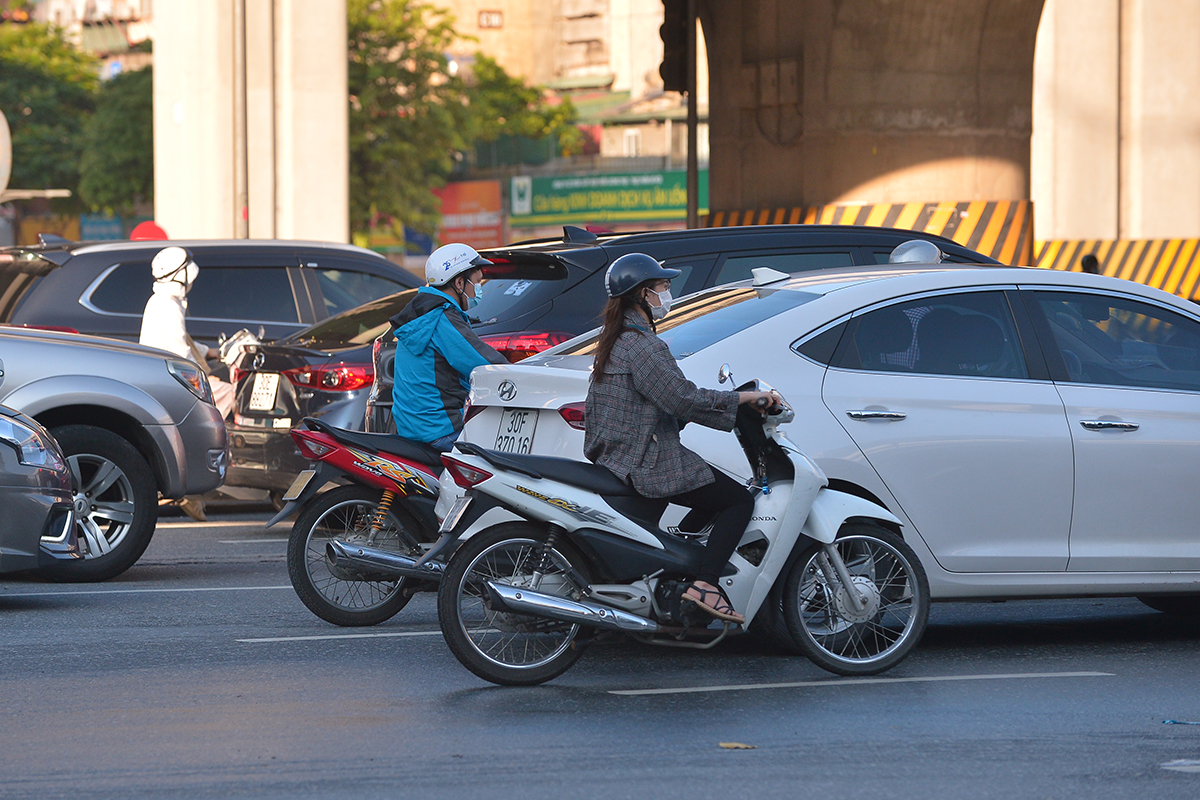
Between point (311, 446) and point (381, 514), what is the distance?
0.44 m

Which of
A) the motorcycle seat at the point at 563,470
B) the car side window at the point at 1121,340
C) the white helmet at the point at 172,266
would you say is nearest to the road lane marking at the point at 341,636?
the motorcycle seat at the point at 563,470

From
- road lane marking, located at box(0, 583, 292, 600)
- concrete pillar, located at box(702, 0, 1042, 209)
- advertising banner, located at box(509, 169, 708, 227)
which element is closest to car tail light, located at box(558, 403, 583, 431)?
Answer: road lane marking, located at box(0, 583, 292, 600)

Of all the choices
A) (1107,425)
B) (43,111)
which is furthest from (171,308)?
(43,111)

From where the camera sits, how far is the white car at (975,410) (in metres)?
6.85

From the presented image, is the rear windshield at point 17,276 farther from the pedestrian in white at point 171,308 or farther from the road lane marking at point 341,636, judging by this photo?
the road lane marking at point 341,636

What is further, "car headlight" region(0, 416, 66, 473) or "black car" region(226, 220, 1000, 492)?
"black car" region(226, 220, 1000, 492)

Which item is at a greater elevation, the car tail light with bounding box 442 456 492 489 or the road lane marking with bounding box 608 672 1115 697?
the car tail light with bounding box 442 456 492 489

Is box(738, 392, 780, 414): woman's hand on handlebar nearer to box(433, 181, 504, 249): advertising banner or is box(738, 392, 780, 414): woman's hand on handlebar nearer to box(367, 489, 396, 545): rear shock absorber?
box(367, 489, 396, 545): rear shock absorber

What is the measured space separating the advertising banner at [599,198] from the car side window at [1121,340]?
56.9 meters

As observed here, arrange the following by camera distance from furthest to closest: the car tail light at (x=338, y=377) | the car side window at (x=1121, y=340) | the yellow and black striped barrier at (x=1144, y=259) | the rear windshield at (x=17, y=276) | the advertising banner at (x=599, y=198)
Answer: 1. the advertising banner at (x=599, y=198)
2. the yellow and black striped barrier at (x=1144, y=259)
3. the rear windshield at (x=17, y=276)
4. the car tail light at (x=338, y=377)
5. the car side window at (x=1121, y=340)

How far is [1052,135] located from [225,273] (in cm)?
1639

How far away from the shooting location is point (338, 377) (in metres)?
10.6

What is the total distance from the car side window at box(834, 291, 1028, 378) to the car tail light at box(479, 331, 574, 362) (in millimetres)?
2255

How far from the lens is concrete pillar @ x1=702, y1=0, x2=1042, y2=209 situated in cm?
1781
